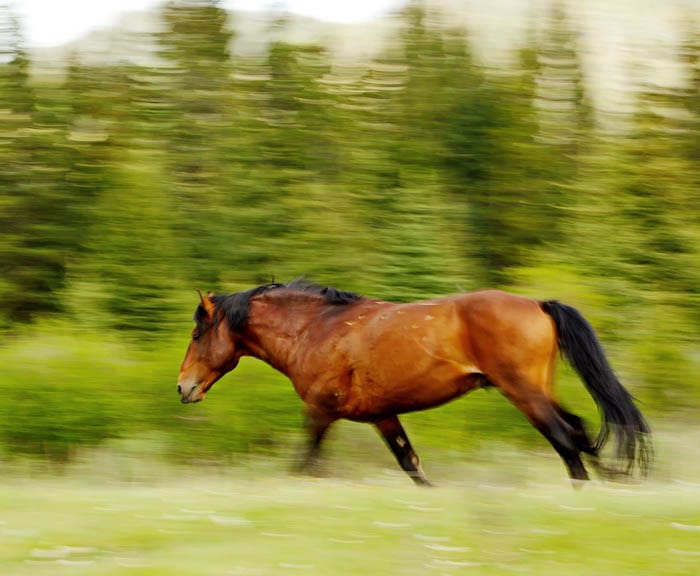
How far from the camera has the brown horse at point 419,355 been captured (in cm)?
879

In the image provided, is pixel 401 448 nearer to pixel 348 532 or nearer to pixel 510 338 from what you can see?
pixel 510 338

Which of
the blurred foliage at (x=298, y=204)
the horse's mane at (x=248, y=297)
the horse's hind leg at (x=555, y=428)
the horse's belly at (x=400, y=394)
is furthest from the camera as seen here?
the blurred foliage at (x=298, y=204)

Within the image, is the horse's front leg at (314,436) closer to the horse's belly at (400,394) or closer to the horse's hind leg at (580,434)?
the horse's belly at (400,394)

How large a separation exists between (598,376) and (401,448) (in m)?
1.89

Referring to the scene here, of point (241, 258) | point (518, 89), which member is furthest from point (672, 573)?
point (518, 89)

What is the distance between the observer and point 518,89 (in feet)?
90.6

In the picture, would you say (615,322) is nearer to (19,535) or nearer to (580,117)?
(580,117)

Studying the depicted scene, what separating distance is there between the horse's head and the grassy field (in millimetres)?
2071

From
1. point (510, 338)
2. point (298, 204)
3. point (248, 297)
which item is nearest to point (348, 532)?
point (510, 338)

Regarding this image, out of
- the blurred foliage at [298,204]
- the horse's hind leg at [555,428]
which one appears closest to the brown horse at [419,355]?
the horse's hind leg at [555,428]

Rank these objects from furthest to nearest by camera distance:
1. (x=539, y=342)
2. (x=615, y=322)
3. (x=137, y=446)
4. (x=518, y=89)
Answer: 1. (x=518, y=89)
2. (x=615, y=322)
3. (x=137, y=446)
4. (x=539, y=342)

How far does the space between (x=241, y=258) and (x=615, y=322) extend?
7.69 metres

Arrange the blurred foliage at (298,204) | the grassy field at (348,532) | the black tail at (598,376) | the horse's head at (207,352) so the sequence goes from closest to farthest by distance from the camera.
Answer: the grassy field at (348,532) < the black tail at (598,376) < the horse's head at (207,352) < the blurred foliage at (298,204)

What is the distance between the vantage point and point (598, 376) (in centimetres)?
886
